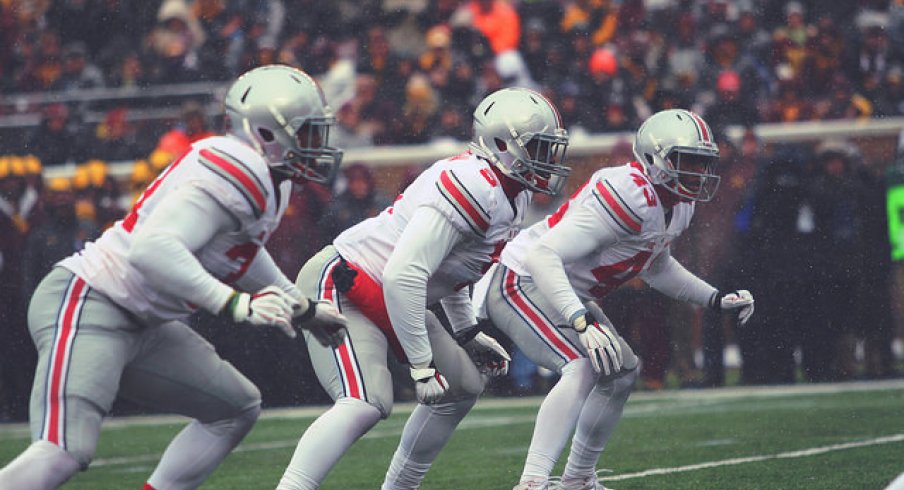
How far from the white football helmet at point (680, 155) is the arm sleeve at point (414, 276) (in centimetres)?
125

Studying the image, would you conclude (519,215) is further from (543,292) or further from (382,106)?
(382,106)

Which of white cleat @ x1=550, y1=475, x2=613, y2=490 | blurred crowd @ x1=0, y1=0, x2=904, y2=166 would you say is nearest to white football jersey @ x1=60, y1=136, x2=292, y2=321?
white cleat @ x1=550, y1=475, x2=613, y2=490

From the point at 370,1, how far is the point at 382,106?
2161 millimetres

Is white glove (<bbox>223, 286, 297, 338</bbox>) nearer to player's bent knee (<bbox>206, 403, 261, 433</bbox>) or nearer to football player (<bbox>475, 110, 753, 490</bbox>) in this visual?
player's bent knee (<bbox>206, 403, 261, 433</bbox>)

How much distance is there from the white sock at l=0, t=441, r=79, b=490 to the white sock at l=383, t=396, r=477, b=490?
4.77 feet

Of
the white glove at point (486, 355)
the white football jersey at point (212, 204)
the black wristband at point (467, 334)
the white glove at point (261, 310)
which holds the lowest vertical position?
the white glove at point (486, 355)

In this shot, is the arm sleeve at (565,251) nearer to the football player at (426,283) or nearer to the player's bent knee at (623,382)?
the football player at (426,283)

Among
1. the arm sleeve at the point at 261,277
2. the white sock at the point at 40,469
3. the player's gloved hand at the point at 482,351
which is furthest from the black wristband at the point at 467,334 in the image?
the white sock at the point at 40,469

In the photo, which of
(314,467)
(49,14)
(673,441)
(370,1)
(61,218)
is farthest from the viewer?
(49,14)

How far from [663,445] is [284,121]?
12.8 feet

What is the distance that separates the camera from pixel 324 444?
463 centimetres

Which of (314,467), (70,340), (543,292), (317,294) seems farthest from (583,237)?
(70,340)

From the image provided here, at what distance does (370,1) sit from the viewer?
14.2 m

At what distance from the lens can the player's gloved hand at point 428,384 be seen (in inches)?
189
